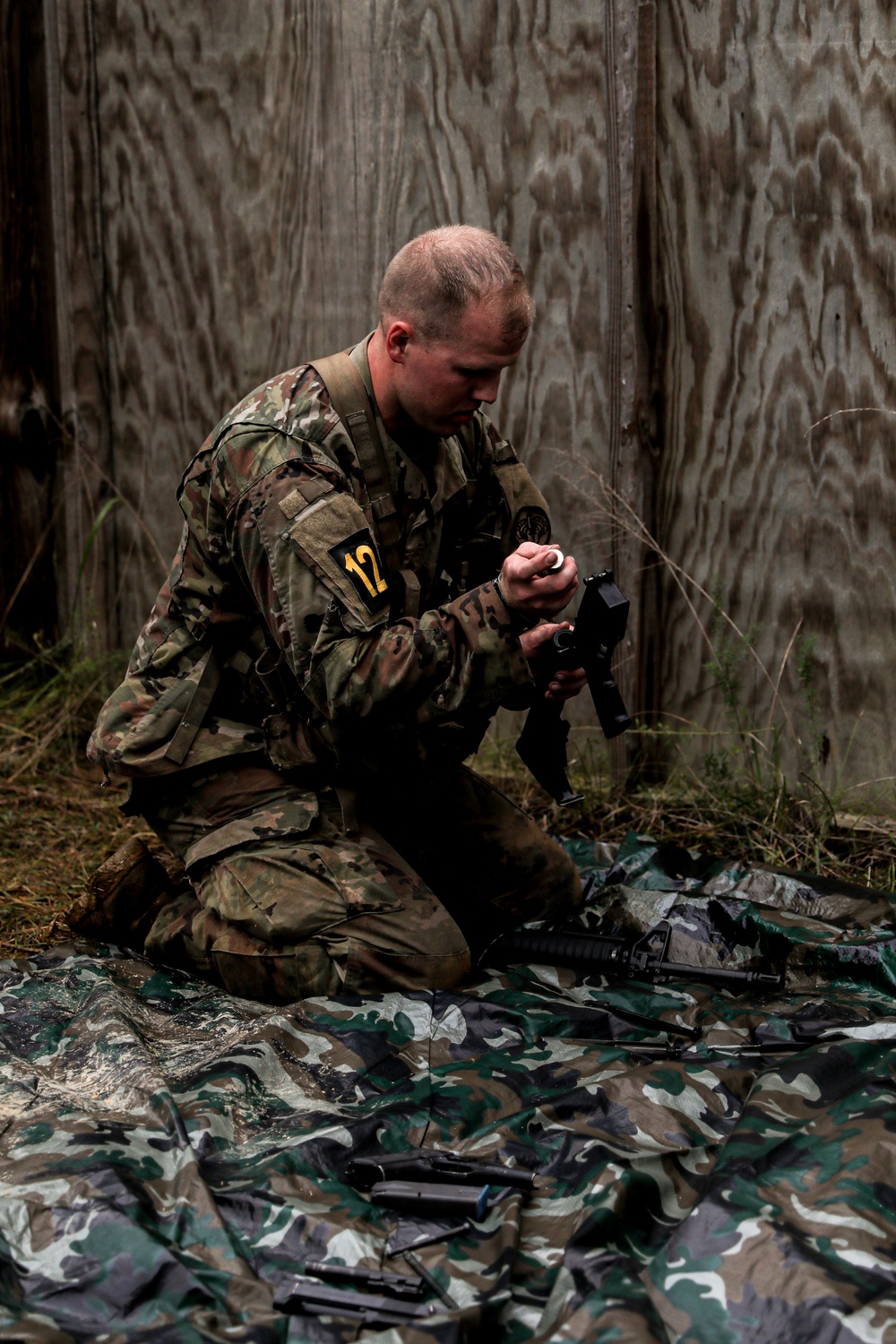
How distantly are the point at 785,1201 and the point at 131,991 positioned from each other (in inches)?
66.4

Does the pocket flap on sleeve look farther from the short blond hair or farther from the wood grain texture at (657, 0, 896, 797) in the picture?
the wood grain texture at (657, 0, 896, 797)

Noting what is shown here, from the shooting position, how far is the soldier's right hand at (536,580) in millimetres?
2838

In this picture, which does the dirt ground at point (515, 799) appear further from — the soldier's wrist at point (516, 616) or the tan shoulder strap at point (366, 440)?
the soldier's wrist at point (516, 616)

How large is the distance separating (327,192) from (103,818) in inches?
93.7

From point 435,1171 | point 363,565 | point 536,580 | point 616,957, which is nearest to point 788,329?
point 536,580

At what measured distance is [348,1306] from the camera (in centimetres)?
187

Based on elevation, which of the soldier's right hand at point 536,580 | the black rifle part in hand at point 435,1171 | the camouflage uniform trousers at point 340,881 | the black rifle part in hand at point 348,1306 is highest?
the soldier's right hand at point 536,580

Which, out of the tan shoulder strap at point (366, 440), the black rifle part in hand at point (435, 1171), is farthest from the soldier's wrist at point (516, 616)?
the black rifle part in hand at point (435, 1171)

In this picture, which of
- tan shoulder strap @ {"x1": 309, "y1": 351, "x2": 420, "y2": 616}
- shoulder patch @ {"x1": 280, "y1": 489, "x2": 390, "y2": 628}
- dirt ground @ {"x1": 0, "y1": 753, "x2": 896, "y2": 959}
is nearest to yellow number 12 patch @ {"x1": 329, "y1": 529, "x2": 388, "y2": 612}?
shoulder patch @ {"x1": 280, "y1": 489, "x2": 390, "y2": 628}

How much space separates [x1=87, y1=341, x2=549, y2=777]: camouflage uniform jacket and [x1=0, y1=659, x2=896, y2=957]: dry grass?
0.72 m

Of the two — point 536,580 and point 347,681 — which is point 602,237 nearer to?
point 536,580

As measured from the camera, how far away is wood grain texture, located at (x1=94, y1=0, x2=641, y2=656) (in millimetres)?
4238

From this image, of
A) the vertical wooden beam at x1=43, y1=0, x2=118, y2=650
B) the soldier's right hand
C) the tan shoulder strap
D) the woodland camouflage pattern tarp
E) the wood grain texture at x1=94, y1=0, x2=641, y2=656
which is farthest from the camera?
the vertical wooden beam at x1=43, y1=0, x2=118, y2=650

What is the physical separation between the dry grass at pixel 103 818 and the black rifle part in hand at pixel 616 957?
2.66 ft
